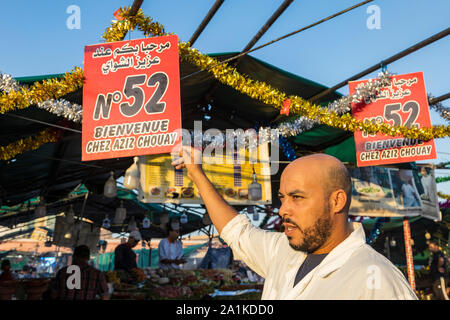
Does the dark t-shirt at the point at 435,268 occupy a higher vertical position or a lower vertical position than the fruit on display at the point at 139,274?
lower

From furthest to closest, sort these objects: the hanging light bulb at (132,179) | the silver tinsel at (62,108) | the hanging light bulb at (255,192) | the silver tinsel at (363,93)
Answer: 1. the hanging light bulb at (255,192)
2. the silver tinsel at (363,93)
3. the hanging light bulb at (132,179)
4. the silver tinsel at (62,108)

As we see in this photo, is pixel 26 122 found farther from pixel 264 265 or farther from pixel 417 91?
pixel 417 91

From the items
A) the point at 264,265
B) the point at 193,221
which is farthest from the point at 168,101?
the point at 193,221

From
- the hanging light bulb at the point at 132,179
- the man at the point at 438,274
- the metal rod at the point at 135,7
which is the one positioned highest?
the metal rod at the point at 135,7

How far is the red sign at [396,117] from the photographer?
6.30 meters

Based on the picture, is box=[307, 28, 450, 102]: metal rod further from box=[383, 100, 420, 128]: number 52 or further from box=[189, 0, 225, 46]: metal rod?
box=[189, 0, 225, 46]: metal rod

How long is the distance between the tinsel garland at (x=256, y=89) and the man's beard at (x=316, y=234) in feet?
12.3

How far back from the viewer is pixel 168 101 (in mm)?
4062

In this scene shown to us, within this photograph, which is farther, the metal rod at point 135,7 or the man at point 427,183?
the man at point 427,183

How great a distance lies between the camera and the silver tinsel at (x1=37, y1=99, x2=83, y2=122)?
16.8 feet

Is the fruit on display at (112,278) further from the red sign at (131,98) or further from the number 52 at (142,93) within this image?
the number 52 at (142,93)

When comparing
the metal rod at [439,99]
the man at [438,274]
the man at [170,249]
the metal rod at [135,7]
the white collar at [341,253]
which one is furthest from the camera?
the man at [438,274]

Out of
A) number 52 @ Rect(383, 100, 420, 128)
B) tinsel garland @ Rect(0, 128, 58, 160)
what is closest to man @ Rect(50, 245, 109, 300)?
tinsel garland @ Rect(0, 128, 58, 160)

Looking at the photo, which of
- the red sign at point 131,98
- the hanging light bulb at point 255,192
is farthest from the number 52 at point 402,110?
the red sign at point 131,98
